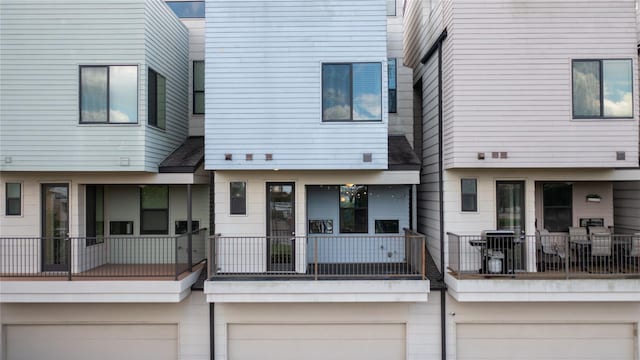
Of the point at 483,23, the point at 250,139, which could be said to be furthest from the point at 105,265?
→ the point at 483,23

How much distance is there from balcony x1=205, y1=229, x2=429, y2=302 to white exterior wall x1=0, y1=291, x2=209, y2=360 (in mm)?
1152

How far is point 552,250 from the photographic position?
9422 mm

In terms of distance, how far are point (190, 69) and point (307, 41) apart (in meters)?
5.14

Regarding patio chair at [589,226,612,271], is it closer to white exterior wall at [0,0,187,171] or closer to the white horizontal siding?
the white horizontal siding

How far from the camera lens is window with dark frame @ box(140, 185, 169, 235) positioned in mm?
11297

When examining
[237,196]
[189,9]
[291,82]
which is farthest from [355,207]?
[189,9]

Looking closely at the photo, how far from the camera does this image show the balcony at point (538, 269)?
8.33 metres

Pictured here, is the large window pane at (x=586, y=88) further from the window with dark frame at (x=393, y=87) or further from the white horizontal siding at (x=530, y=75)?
the window with dark frame at (x=393, y=87)

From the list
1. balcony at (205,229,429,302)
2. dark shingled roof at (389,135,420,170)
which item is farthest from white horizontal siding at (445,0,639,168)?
balcony at (205,229,429,302)

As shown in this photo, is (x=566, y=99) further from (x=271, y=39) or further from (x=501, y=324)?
(x=271, y=39)

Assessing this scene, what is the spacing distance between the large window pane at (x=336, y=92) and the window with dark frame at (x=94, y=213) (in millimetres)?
6503

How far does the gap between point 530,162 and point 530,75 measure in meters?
1.96

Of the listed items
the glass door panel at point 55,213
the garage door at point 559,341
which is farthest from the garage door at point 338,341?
the glass door panel at point 55,213

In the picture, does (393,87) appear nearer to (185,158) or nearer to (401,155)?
(401,155)
